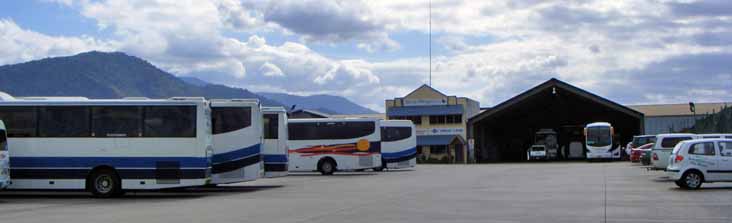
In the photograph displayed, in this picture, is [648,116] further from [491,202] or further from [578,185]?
[491,202]

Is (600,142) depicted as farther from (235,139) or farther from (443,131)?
(235,139)

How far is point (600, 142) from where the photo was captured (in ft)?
193

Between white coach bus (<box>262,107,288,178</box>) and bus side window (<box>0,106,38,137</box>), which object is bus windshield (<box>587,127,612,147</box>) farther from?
bus side window (<box>0,106,38,137</box>)

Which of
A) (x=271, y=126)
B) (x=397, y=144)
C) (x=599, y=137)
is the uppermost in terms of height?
(x=599, y=137)

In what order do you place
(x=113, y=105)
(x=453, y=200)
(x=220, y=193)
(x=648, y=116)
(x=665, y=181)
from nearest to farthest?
(x=453, y=200)
(x=113, y=105)
(x=220, y=193)
(x=665, y=181)
(x=648, y=116)

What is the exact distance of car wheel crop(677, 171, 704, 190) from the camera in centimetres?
2202

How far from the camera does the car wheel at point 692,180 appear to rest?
2202cm

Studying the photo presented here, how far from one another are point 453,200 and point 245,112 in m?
7.53

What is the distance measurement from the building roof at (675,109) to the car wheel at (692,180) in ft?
188

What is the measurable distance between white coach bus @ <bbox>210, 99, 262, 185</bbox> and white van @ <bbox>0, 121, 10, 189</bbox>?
499 cm

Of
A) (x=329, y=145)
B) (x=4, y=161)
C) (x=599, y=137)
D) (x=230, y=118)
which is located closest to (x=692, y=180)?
(x=230, y=118)

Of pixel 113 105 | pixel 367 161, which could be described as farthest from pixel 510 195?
pixel 367 161

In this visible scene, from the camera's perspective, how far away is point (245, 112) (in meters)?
24.3

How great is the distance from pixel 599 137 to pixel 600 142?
359 mm
